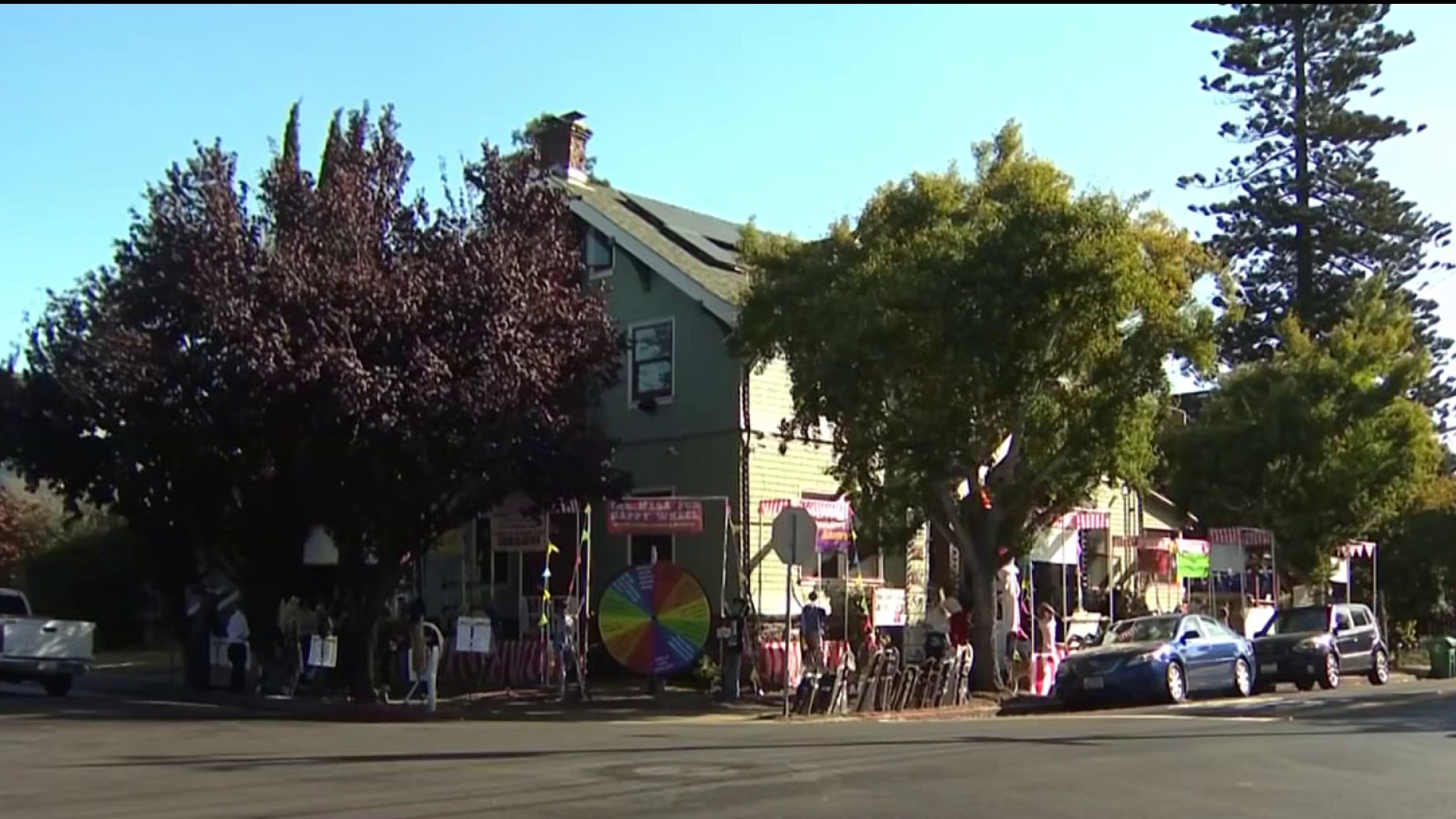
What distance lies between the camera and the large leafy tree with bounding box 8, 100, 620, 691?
2183 cm

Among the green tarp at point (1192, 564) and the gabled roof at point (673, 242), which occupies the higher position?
the gabled roof at point (673, 242)

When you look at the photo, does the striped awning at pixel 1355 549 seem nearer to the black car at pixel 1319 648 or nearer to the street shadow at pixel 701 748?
the black car at pixel 1319 648

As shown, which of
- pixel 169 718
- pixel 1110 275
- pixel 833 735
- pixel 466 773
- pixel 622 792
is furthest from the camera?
pixel 1110 275

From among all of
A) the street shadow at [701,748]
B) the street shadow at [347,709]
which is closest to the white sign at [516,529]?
the street shadow at [347,709]

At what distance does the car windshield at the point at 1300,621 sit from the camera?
29141 millimetres

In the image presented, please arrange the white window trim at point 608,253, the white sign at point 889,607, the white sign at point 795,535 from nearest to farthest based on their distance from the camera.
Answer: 1. the white sign at point 795,535
2. the white sign at point 889,607
3. the white window trim at point 608,253

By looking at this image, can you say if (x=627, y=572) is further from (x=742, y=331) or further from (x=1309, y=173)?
(x=1309, y=173)

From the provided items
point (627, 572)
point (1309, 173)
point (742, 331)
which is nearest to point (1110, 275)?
point (742, 331)

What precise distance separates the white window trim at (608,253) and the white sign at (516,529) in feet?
16.9

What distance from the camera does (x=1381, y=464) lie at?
35.7 metres

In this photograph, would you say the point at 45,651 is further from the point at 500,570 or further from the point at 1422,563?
the point at 1422,563

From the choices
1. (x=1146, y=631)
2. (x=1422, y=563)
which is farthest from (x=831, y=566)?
(x=1422, y=563)

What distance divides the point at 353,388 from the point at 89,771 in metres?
8.69

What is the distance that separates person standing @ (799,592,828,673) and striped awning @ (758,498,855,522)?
4.42ft
